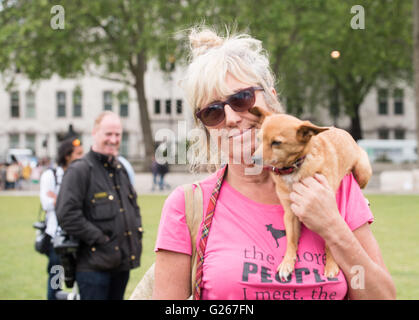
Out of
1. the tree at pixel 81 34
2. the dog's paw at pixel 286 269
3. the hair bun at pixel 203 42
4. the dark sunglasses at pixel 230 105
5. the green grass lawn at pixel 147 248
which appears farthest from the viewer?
the tree at pixel 81 34

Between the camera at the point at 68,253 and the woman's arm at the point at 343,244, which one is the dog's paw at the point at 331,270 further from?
the camera at the point at 68,253

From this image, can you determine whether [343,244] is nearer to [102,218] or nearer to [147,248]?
[102,218]

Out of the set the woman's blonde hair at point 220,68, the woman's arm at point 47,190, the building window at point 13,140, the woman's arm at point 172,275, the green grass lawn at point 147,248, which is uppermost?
the woman's blonde hair at point 220,68

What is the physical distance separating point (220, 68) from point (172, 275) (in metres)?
0.93

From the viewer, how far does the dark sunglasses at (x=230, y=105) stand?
2.36 metres

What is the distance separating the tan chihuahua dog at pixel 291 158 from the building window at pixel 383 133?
57.8 meters

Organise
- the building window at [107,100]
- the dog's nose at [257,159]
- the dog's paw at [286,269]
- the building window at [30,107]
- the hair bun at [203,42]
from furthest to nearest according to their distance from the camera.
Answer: the building window at [30,107] < the building window at [107,100] < the hair bun at [203,42] < the dog's nose at [257,159] < the dog's paw at [286,269]

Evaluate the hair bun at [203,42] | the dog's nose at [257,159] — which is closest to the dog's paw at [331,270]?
the dog's nose at [257,159]

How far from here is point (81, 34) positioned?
3103cm

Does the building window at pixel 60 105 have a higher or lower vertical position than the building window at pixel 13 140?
higher

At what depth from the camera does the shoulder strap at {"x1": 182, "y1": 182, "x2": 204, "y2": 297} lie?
232 cm

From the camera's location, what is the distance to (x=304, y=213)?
215 cm

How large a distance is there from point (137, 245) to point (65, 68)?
27094 millimetres

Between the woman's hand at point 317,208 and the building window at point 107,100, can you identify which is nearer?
the woman's hand at point 317,208
